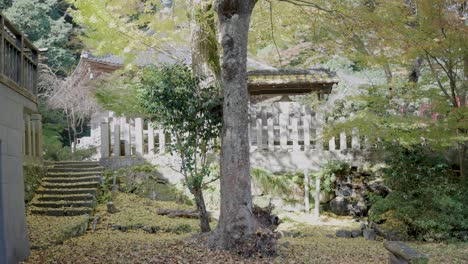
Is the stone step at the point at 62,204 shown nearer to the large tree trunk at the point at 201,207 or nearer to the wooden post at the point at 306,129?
the large tree trunk at the point at 201,207

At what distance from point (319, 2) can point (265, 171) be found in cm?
425

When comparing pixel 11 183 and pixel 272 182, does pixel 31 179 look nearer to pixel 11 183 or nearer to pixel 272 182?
pixel 11 183

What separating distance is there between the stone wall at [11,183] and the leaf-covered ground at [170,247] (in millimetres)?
405

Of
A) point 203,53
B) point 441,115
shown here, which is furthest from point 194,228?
point 441,115

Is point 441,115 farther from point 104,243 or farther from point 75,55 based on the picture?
point 75,55

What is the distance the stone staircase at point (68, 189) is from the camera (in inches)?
361

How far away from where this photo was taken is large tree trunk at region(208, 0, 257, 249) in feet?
20.0

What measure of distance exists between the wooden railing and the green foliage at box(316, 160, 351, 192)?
6910 millimetres

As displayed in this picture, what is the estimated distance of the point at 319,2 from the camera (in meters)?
9.76

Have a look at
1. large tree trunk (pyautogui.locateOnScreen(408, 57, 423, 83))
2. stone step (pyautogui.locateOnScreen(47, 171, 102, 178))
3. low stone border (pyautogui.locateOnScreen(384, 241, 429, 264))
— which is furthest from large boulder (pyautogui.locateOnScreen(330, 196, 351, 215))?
stone step (pyautogui.locateOnScreen(47, 171, 102, 178))

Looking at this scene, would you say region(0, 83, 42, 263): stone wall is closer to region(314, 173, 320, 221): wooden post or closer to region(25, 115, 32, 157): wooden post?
region(25, 115, 32, 157): wooden post

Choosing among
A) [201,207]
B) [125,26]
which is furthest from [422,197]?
[125,26]

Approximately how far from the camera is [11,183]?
598 cm

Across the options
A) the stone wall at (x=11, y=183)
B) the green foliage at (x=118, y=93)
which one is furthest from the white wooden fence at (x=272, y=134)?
the stone wall at (x=11, y=183)
